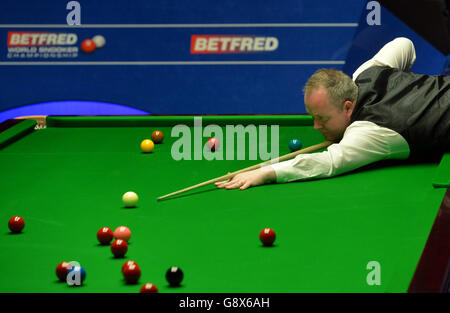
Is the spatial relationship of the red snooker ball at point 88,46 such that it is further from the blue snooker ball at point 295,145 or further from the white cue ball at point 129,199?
the white cue ball at point 129,199

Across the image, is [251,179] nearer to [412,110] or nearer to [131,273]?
[412,110]

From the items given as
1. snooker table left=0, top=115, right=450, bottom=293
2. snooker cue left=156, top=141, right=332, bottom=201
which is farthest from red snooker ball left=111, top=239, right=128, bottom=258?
snooker cue left=156, top=141, right=332, bottom=201

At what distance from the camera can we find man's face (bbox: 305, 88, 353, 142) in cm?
361

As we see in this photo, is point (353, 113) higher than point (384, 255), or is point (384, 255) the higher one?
point (353, 113)

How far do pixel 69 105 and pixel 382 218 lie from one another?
490 centimetres

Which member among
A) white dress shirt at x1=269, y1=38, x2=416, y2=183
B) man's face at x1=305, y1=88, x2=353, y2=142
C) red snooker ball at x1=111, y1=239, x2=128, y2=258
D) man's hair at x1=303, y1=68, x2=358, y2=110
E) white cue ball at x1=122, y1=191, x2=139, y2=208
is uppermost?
man's hair at x1=303, y1=68, x2=358, y2=110

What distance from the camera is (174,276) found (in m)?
1.95

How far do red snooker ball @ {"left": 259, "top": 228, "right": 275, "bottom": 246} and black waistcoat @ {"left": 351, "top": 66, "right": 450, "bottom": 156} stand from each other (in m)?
1.47

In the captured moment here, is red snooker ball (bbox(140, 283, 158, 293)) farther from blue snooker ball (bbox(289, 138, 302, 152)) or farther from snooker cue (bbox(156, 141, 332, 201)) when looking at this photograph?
blue snooker ball (bbox(289, 138, 302, 152))

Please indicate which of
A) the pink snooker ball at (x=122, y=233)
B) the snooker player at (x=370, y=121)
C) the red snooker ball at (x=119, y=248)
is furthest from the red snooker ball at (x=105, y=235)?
the snooker player at (x=370, y=121)

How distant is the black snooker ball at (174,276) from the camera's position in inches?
76.7

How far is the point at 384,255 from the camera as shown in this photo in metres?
2.20
